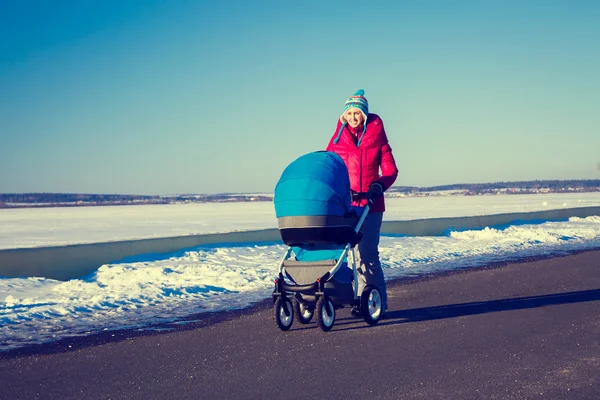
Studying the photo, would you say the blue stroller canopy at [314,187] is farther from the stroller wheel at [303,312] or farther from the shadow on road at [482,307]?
the shadow on road at [482,307]

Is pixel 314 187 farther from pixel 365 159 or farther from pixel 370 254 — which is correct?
pixel 370 254

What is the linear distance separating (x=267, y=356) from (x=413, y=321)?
192 centimetres

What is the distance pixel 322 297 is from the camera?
19.8 ft

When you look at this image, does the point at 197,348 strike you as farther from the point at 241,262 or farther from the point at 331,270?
the point at 241,262

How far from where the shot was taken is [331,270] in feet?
20.0

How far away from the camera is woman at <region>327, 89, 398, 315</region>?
21.8ft

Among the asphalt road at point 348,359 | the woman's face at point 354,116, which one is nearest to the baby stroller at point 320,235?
the asphalt road at point 348,359

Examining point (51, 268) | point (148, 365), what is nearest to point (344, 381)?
point (148, 365)

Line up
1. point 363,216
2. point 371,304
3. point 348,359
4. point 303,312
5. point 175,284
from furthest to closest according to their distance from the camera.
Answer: point 175,284, point 303,312, point 371,304, point 363,216, point 348,359

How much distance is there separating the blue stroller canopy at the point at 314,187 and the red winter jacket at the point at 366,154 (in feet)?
1.51

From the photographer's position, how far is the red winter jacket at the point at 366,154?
664 cm

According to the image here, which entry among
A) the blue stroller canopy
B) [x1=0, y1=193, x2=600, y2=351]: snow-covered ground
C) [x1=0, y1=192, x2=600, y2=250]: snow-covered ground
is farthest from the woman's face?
[x1=0, y1=192, x2=600, y2=250]: snow-covered ground

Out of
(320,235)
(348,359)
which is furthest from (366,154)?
(348,359)

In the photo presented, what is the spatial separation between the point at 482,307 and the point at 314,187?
2.62m
